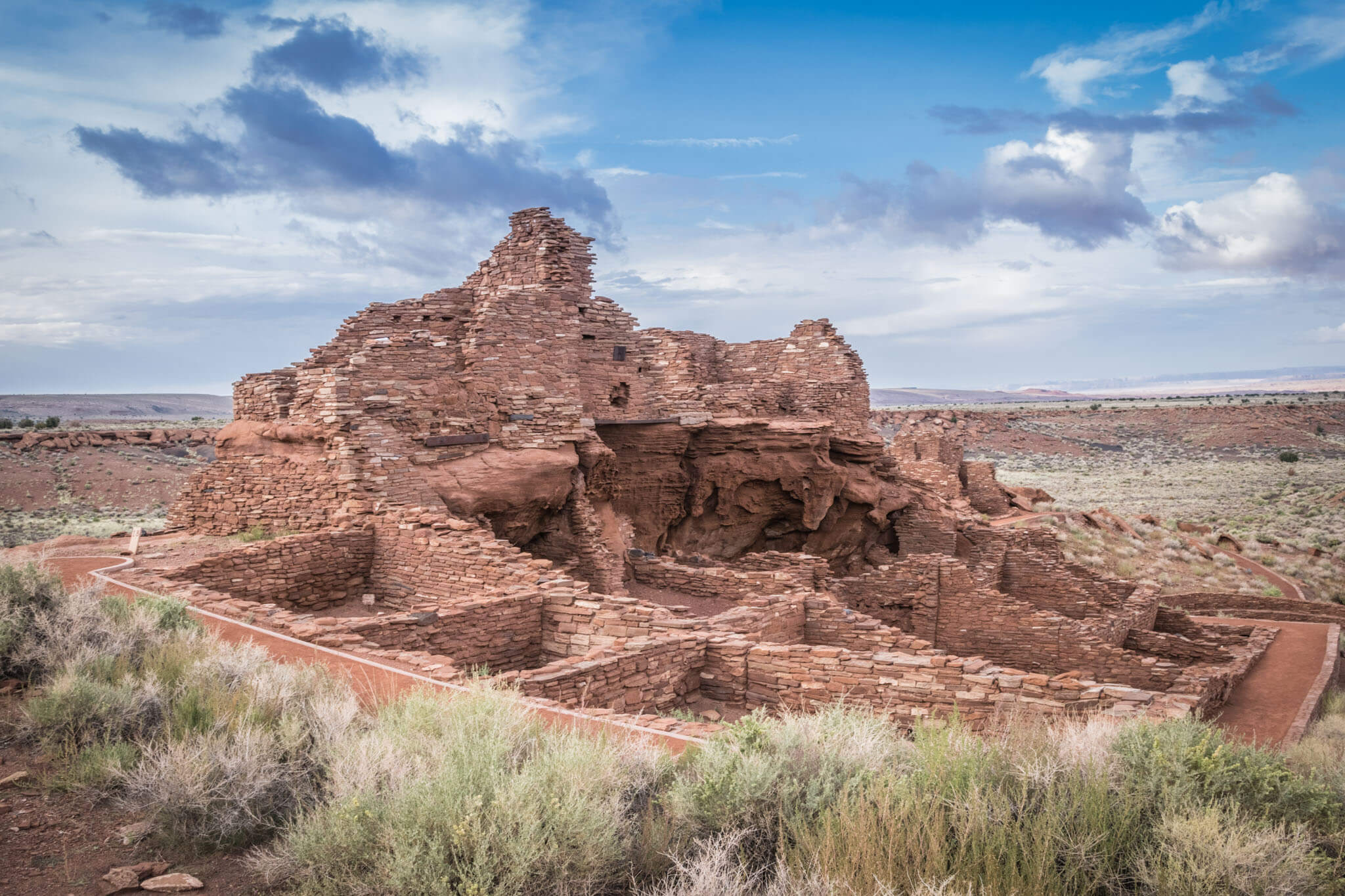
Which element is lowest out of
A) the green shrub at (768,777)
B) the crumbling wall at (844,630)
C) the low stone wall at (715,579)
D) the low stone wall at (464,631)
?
the crumbling wall at (844,630)

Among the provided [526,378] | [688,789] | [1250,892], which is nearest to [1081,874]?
[1250,892]

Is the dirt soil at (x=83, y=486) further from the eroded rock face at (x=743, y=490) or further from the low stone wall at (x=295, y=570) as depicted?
the eroded rock face at (x=743, y=490)

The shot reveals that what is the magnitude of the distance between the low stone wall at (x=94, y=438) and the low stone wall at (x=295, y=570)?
3543 cm

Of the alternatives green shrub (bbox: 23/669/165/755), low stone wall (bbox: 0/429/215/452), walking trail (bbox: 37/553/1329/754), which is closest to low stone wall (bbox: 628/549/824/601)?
walking trail (bbox: 37/553/1329/754)

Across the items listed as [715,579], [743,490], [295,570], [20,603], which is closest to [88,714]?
[20,603]

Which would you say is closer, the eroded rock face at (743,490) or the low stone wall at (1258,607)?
the eroded rock face at (743,490)

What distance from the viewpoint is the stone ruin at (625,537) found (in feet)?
26.8

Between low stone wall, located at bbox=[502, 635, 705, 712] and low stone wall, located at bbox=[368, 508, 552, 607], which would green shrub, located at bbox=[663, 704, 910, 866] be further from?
low stone wall, located at bbox=[368, 508, 552, 607]

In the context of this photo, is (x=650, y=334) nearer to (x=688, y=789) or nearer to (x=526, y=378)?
(x=526, y=378)

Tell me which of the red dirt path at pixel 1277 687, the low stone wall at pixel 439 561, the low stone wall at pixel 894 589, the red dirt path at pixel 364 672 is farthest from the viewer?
the low stone wall at pixel 894 589

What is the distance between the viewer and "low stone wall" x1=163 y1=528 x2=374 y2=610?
10.1 meters

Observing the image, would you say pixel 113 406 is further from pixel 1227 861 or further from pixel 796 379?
pixel 1227 861

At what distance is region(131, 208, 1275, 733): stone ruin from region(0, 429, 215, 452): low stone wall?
33588 millimetres

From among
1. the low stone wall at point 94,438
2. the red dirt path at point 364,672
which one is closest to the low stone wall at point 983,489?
the red dirt path at point 364,672
